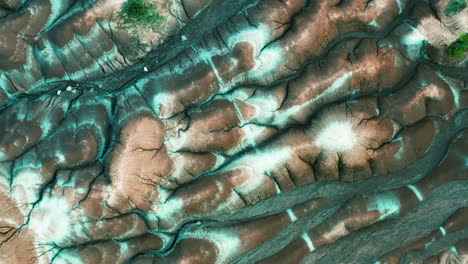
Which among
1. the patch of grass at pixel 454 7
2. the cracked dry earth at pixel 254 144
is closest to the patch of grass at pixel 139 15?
the cracked dry earth at pixel 254 144

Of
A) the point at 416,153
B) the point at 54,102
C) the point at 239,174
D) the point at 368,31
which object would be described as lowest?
the point at 416,153

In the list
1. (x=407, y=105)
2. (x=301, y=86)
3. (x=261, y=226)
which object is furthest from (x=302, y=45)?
(x=261, y=226)

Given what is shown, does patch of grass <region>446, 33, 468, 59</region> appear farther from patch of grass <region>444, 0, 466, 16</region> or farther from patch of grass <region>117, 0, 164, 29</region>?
patch of grass <region>117, 0, 164, 29</region>

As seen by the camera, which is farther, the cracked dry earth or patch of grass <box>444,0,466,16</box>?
patch of grass <box>444,0,466,16</box>

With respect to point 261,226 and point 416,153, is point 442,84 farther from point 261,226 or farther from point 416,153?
point 261,226

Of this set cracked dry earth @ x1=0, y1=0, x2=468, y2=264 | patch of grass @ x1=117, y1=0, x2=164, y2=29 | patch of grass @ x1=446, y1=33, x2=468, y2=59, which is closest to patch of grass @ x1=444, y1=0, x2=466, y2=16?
cracked dry earth @ x1=0, y1=0, x2=468, y2=264

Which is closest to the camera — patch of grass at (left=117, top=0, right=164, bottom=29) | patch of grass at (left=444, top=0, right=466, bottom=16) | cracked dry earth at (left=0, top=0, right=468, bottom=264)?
cracked dry earth at (left=0, top=0, right=468, bottom=264)

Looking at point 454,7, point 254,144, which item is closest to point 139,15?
point 254,144
